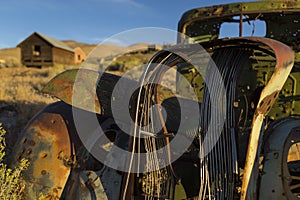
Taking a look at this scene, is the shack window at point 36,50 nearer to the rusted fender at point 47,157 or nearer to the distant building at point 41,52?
the distant building at point 41,52

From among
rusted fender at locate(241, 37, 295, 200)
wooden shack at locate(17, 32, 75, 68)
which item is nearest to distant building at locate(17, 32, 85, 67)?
wooden shack at locate(17, 32, 75, 68)

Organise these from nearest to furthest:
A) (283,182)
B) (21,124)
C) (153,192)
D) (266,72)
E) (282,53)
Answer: (282,53), (283,182), (153,192), (266,72), (21,124)

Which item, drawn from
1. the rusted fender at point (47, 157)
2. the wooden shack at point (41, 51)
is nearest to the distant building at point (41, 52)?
the wooden shack at point (41, 51)

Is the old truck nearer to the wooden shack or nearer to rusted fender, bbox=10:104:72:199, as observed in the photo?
rusted fender, bbox=10:104:72:199

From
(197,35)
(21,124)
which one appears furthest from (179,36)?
(21,124)

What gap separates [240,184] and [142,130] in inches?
32.4

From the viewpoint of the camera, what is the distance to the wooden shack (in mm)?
33844

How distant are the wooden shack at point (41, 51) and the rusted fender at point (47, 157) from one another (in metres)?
31.1

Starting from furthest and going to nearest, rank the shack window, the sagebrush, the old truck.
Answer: the shack window → the sagebrush → the old truck

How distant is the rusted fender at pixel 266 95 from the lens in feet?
7.74

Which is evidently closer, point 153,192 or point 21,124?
point 153,192

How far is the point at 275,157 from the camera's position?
2623 millimetres

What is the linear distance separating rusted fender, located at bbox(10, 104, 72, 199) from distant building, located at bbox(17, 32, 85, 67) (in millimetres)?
31128

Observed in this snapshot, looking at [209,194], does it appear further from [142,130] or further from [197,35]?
[197,35]
